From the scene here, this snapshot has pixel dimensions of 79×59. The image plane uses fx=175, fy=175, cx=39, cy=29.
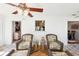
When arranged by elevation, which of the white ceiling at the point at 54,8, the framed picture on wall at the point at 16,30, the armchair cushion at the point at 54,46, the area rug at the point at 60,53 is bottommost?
the area rug at the point at 60,53

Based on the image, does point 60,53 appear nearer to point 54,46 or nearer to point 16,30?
point 54,46

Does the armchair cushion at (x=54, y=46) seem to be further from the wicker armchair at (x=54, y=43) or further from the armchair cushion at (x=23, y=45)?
the armchair cushion at (x=23, y=45)

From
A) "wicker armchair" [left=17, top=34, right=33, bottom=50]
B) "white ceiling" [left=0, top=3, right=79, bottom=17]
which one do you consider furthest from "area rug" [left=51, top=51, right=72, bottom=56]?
"white ceiling" [left=0, top=3, right=79, bottom=17]

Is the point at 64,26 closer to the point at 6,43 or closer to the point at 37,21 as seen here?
the point at 37,21

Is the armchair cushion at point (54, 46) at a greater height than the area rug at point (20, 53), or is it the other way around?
the armchair cushion at point (54, 46)

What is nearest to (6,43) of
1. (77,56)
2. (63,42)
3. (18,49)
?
(18,49)

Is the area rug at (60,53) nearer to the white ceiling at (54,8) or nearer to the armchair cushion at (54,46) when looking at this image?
the armchair cushion at (54,46)

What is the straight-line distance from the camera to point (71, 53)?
1.58 meters

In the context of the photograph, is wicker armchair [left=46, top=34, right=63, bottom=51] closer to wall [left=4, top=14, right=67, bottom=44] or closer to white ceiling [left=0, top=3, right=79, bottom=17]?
wall [left=4, top=14, right=67, bottom=44]

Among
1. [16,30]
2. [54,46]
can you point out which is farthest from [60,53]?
[16,30]

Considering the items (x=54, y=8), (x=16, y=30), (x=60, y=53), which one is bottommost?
(x=60, y=53)

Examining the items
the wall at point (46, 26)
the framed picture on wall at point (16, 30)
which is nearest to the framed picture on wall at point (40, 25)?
the wall at point (46, 26)

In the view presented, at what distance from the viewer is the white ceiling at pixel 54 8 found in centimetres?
154

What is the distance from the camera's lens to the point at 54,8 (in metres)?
1.57
